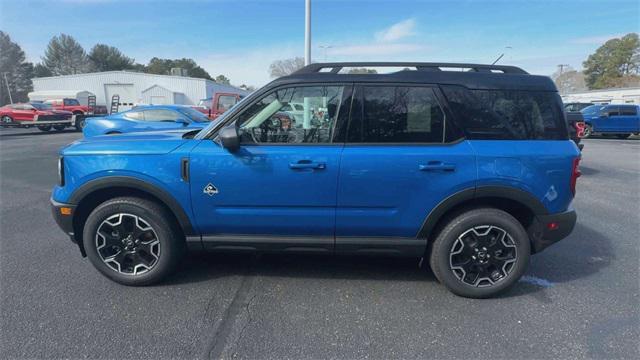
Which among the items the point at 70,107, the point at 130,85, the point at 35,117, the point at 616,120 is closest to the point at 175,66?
the point at 130,85

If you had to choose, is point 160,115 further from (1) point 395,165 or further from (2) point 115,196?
(1) point 395,165

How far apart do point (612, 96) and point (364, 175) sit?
49.0 metres

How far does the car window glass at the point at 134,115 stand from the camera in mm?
10031

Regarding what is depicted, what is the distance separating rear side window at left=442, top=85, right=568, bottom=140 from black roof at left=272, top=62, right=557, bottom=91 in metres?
0.06

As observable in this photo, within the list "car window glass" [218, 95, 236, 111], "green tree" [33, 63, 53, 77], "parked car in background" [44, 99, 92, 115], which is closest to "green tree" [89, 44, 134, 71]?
"green tree" [33, 63, 53, 77]

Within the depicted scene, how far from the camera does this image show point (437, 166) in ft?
9.20

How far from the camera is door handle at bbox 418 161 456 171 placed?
110 inches

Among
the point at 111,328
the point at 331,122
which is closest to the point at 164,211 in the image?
the point at 111,328

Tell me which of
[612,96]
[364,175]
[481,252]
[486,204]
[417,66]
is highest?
[612,96]

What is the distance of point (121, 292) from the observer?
→ 9.92 ft

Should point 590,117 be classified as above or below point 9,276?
above

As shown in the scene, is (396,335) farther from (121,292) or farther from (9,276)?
(9,276)

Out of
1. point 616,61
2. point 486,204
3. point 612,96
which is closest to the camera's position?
point 486,204

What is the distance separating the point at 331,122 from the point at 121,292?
2.30 m
